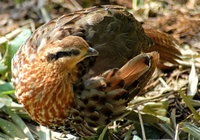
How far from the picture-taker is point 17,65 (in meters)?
2.88

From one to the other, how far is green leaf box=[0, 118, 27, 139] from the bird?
0.49 meters

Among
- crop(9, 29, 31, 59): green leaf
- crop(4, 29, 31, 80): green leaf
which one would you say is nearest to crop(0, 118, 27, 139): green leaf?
crop(4, 29, 31, 80): green leaf

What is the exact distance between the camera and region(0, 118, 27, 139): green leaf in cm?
322

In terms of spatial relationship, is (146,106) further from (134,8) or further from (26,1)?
(26,1)

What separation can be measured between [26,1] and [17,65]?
2.51 metres

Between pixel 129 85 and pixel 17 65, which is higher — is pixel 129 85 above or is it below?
below

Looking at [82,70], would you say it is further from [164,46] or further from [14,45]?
[14,45]

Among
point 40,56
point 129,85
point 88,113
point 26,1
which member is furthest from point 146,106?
point 26,1

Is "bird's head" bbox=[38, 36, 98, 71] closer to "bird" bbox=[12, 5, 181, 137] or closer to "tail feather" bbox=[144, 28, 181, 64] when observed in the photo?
"bird" bbox=[12, 5, 181, 137]

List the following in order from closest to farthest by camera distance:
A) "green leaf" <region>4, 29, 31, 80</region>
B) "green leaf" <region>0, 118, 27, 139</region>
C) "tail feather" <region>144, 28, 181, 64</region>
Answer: "green leaf" <region>0, 118, 27, 139</region> → "tail feather" <region>144, 28, 181, 64</region> → "green leaf" <region>4, 29, 31, 80</region>

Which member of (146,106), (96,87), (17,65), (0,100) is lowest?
(146,106)

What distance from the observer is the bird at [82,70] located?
260 cm

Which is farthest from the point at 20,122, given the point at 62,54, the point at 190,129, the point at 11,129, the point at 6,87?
the point at 190,129

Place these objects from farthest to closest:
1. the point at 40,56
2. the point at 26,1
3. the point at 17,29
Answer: the point at 26,1, the point at 17,29, the point at 40,56
